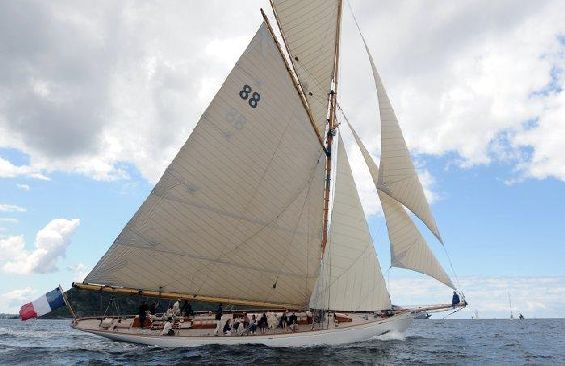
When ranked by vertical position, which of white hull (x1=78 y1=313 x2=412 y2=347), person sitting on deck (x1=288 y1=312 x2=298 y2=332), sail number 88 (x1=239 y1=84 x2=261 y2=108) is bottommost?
white hull (x1=78 y1=313 x2=412 y2=347)

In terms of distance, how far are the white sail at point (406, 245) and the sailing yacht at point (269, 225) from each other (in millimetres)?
69

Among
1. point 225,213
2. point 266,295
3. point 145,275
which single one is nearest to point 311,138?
point 225,213

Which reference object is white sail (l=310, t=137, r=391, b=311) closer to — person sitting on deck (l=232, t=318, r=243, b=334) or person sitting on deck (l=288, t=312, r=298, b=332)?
person sitting on deck (l=288, t=312, r=298, b=332)

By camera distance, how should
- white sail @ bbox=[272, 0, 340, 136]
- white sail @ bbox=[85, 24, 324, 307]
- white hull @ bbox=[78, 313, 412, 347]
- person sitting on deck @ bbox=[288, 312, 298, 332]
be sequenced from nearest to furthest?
white hull @ bbox=[78, 313, 412, 347], white sail @ bbox=[85, 24, 324, 307], person sitting on deck @ bbox=[288, 312, 298, 332], white sail @ bbox=[272, 0, 340, 136]

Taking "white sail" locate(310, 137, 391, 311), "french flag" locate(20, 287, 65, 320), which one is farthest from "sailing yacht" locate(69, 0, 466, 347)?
"french flag" locate(20, 287, 65, 320)

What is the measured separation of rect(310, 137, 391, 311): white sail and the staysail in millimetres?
2468

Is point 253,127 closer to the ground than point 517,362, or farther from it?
farther from it

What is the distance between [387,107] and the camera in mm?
32656

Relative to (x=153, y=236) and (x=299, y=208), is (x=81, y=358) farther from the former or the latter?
(x=299, y=208)

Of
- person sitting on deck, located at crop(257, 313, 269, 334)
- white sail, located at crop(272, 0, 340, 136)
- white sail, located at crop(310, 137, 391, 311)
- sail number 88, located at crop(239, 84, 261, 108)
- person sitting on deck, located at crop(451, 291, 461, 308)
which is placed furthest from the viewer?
person sitting on deck, located at crop(451, 291, 461, 308)

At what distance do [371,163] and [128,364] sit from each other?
21.1m

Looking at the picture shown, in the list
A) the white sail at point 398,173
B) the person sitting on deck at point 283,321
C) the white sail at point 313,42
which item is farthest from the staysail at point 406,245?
the person sitting on deck at point 283,321

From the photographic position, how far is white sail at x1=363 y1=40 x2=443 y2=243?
31516 mm

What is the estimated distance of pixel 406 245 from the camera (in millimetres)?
32125
